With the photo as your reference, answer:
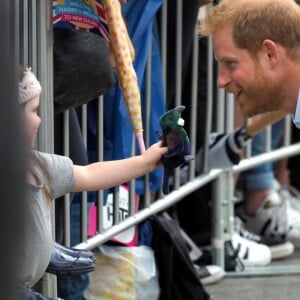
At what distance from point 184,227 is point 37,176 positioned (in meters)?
2.47

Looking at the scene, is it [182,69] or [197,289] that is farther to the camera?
[182,69]

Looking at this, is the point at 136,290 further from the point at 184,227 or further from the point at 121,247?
the point at 184,227

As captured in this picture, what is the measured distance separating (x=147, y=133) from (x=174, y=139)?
119 cm

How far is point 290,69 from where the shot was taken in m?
2.74

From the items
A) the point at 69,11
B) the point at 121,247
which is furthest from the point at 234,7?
the point at 121,247

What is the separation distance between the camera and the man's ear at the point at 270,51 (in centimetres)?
274

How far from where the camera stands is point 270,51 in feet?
9.03

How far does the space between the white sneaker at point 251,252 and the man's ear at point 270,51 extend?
2033 mm

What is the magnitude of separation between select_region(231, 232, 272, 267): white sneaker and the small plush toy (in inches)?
85.4

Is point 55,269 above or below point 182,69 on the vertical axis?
below

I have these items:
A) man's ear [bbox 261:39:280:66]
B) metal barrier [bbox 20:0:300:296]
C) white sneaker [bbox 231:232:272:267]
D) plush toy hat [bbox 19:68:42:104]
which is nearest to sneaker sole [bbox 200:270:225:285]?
metal barrier [bbox 20:0:300:296]

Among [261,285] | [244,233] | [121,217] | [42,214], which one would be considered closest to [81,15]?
[42,214]

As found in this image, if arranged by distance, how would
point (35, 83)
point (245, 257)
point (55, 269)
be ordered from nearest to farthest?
point (35, 83) → point (55, 269) → point (245, 257)

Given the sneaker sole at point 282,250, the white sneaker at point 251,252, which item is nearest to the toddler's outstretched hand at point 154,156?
the white sneaker at point 251,252
